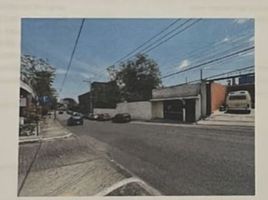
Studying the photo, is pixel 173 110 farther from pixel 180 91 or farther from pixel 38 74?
pixel 38 74

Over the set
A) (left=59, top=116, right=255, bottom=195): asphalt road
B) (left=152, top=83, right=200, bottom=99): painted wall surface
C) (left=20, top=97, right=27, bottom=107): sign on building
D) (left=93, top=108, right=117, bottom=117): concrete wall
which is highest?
(left=152, top=83, right=200, bottom=99): painted wall surface

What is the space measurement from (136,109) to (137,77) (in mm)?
137

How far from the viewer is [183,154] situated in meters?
1.64

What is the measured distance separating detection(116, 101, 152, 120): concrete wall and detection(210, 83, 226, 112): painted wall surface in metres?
0.26

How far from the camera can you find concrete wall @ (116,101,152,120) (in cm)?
169

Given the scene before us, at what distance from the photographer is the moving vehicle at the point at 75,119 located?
1.71 metres

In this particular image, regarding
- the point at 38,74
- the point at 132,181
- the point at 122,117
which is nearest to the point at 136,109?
the point at 122,117

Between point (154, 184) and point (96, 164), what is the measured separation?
0.24 m

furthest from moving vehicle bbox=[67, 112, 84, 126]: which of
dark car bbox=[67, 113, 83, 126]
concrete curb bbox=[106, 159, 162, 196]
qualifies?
concrete curb bbox=[106, 159, 162, 196]

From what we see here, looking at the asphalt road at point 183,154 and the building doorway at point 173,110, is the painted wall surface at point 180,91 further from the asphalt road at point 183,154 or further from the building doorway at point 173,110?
the asphalt road at point 183,154

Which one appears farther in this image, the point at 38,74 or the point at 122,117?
the point at 122,117

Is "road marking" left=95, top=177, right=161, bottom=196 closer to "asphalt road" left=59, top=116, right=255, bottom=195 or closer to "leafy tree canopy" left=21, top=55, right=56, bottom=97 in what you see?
"asphalt road" left=59, top=116, right=255, bottom=195

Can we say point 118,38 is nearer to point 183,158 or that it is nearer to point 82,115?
point 82,115

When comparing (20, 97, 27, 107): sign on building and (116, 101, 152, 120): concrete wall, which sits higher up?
(20, 97, 27, 107): sign on building
